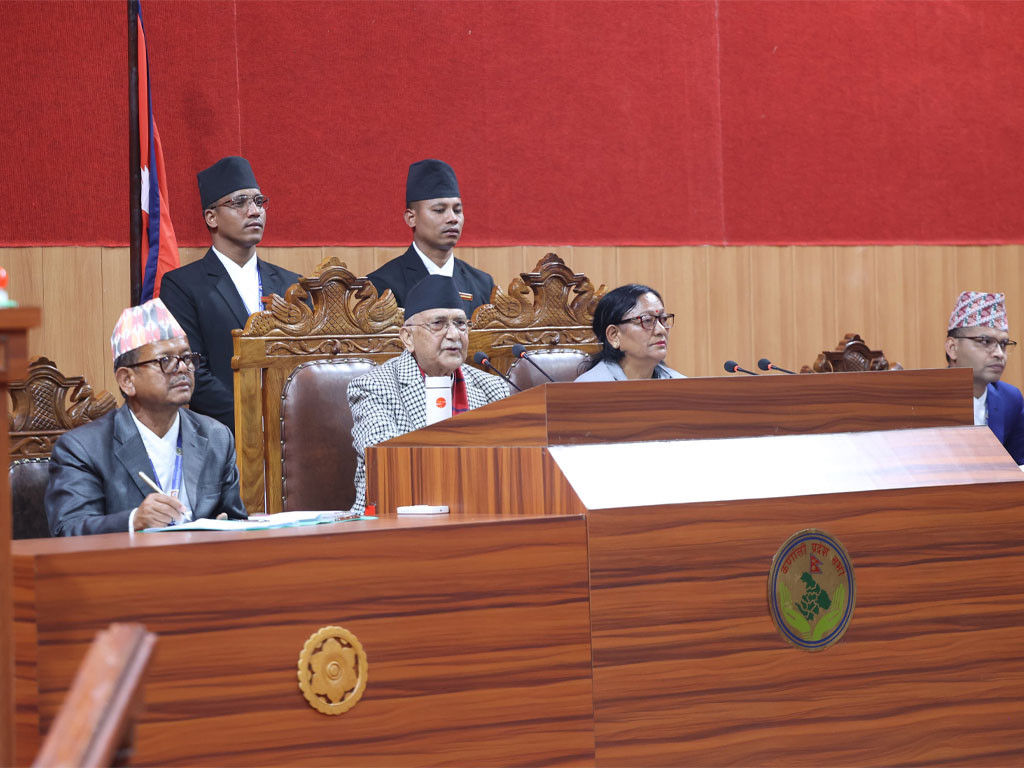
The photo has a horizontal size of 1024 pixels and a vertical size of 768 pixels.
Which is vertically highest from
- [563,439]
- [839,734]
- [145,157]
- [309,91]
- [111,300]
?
[309,91]

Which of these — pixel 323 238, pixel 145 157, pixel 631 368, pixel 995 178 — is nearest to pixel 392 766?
pixel 631 368

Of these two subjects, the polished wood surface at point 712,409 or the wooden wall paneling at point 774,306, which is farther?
the wooden wall paneling at point 774,306

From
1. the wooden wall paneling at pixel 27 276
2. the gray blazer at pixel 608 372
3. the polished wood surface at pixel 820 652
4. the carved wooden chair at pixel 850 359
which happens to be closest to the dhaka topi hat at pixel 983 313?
the carved wooden chair at pixel 850 359

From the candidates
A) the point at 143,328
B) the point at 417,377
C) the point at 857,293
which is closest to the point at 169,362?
the point at 143,328

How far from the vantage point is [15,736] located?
139cm

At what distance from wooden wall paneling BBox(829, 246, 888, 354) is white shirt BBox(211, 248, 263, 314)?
2.68 metres

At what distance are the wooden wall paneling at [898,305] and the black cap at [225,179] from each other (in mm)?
2850

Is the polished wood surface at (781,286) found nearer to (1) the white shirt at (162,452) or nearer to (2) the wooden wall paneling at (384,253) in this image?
(2) the wooden wall paneling at (384,253)

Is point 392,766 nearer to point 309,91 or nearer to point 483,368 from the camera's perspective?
point 483,368

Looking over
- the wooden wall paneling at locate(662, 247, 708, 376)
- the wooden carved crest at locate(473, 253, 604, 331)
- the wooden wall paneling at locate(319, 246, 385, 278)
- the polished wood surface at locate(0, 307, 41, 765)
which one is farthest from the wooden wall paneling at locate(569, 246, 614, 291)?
the polished wood surface at locate(0, 307, 41, 765)

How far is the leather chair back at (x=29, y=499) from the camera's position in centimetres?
265

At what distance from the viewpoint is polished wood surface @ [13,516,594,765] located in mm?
1495

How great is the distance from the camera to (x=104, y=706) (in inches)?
37.3

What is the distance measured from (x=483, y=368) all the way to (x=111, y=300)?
1.40 meters
